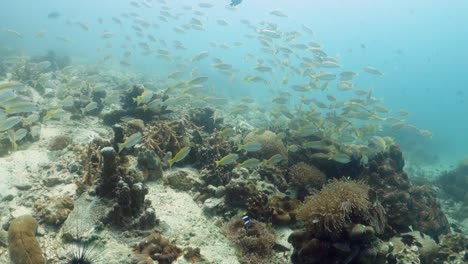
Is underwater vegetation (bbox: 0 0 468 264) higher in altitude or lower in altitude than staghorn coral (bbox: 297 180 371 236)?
lower

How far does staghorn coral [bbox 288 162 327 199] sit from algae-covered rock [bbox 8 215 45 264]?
5602 millimetres

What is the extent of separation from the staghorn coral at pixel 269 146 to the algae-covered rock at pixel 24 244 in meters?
6.16

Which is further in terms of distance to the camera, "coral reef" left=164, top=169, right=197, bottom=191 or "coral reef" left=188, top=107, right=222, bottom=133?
"coral reef" left=188, top=107, right=222, bottom=133

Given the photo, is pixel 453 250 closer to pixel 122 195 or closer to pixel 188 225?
pixel 188 225

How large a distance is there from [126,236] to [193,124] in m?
5.96

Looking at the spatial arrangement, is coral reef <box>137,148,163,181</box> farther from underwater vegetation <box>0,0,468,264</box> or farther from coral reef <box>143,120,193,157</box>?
coral reef <box>143,120,193,157</box>

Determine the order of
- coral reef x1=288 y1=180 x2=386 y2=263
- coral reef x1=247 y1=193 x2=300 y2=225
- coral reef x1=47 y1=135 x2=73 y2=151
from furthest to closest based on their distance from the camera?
coral reef x1=47 y1=135 x2=73 y2=151 < coral reef x1=247 y1=193 x2=300 y2=225 < coral reef x1=288 y1=180 x2=386 y2=263

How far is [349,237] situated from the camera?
15.7 feet

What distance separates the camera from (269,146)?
998cm

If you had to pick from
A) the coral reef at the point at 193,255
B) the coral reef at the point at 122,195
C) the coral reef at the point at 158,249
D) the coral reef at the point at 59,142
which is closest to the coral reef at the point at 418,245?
the coral reef at the point at 193,255

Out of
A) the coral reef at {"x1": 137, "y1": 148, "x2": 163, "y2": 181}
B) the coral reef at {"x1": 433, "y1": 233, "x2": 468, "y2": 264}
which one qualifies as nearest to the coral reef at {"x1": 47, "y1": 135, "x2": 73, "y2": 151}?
the coral reef at {"x1": 137, "y1": 148, "x2": 163, "y2": 181}

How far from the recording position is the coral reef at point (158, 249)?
489cm

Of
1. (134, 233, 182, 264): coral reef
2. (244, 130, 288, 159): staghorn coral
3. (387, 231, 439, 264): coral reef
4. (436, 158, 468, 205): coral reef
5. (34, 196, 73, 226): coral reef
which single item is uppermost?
(134, 233, 182, 264): coral reef

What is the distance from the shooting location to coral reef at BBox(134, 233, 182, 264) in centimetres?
489
